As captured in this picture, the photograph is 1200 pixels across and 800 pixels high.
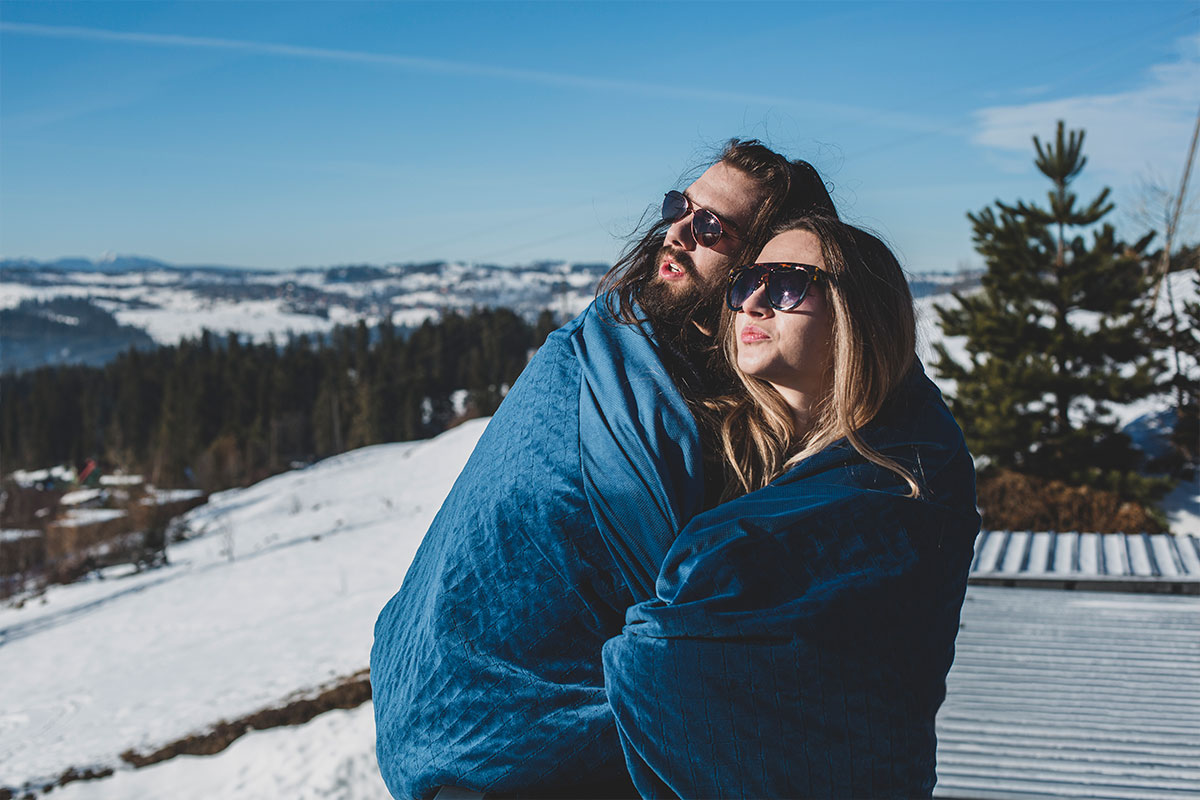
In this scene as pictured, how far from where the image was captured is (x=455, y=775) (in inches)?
64.8

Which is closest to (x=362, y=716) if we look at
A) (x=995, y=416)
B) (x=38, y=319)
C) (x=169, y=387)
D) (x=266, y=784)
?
(x=266, y=784)

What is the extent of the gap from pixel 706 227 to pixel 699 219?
0.08 ft

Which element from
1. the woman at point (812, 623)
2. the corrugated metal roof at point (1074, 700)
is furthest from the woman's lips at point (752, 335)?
the corrugated metal roof at point (1074, 700)

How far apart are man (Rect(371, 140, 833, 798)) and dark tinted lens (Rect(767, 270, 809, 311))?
221mm

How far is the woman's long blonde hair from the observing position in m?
1.52

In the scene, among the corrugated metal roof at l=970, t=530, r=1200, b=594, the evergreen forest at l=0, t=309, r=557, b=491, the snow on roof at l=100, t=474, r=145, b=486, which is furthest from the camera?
the evergreen forest at l=0, t=309, r=557, b=491

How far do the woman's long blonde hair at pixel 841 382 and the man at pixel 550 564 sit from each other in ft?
0.34

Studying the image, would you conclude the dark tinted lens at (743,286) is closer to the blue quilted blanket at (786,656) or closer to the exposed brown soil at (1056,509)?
the blue quilted blanket at (786,656)

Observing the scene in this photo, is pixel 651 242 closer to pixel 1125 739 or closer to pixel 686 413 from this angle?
pixel 686 413

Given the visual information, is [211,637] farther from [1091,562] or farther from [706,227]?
[706,227]

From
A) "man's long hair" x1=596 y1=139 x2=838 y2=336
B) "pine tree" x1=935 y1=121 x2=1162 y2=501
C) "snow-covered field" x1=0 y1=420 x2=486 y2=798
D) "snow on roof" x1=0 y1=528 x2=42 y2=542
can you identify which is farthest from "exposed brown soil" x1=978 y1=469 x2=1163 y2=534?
"snow on roof" x1=0 y1=528 x2=42 y2=542

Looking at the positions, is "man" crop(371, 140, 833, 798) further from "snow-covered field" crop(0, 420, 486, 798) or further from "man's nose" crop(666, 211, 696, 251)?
"snow-covered field" crop(0, 420, 486, 798)

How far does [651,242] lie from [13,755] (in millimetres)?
14197

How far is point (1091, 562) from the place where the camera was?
17.8 ft
